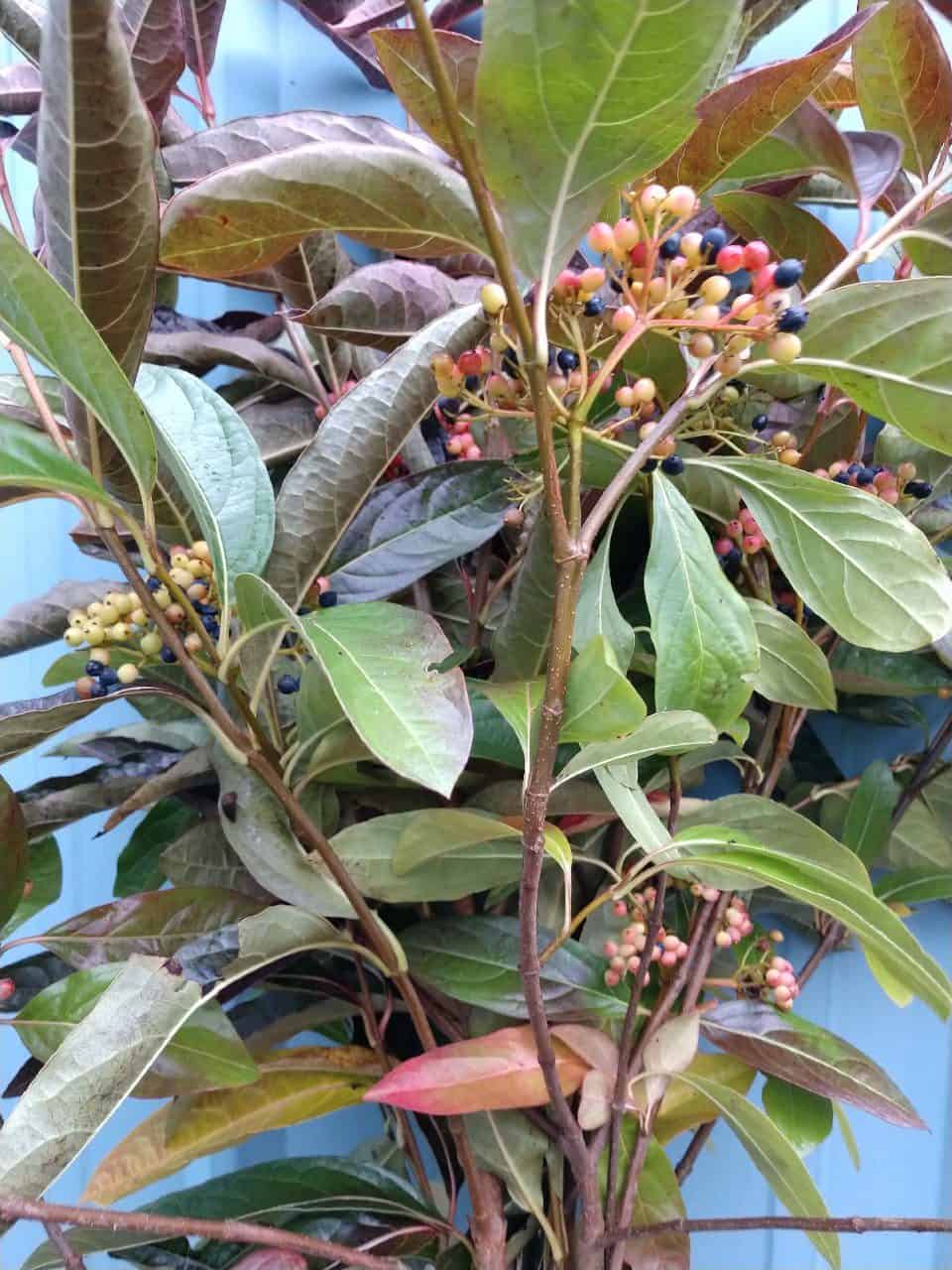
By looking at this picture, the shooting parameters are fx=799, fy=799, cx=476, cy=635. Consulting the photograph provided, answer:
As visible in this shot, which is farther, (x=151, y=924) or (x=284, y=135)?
(x=151, y=924)

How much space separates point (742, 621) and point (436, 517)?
189 mm

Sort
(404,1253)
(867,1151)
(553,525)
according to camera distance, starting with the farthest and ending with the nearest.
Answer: (867,1151)
(404,1253)
(553,525)

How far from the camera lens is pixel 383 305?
47cm

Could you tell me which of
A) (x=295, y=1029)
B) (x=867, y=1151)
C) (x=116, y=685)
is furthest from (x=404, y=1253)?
(x=867, y=1151)

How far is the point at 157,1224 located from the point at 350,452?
36 centimetres

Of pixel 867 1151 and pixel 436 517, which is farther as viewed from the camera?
pixel 867 1151

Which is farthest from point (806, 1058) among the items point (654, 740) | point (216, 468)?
point (216, 468)

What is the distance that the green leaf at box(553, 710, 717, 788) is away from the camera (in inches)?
14.1

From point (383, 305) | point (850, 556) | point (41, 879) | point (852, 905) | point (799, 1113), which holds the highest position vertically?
point (383, 305)

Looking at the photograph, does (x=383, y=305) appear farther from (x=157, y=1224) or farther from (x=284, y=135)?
(x=157, y=1224)

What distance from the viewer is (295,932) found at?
473 millimetres

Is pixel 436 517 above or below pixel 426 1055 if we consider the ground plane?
above

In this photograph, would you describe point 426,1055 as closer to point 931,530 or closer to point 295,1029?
point 295,1029

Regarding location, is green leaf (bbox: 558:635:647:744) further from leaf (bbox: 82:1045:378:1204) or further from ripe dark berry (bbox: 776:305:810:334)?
leaf (bbox: 82:1045:378:1204)
